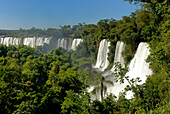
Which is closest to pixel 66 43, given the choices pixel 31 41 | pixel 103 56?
pixel 31 41

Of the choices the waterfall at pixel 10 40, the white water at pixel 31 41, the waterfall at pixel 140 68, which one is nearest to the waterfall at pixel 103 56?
the waterfall at pixel 140 68

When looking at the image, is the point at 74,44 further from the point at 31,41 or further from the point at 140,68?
the point at 140,68

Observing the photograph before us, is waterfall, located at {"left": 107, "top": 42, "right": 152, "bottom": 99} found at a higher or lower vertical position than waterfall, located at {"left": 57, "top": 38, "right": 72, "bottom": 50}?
lower

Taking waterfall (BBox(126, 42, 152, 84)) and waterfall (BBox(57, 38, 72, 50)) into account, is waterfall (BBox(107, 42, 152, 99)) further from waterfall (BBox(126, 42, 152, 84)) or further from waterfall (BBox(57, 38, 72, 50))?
waterfall (BBox(57, 38, 72, 50))

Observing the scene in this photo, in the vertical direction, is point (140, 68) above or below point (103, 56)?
below

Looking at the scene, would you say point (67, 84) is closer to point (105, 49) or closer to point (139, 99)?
point (139, 99)

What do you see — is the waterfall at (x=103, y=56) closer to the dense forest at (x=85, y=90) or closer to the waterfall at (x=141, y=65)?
the dense forest at (x=85, y=90)

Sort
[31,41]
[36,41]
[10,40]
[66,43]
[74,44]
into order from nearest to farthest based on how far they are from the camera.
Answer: [74,44]
[66,43]
[36,41]
[31,41]
[10,40]

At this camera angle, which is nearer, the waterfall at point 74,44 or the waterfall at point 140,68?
the waterfall at point 140,68

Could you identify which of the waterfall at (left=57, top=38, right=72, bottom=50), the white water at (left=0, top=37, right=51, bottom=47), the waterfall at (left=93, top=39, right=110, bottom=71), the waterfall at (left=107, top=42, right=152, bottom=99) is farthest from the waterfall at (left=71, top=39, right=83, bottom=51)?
the waterfall at (left=107, top=42, right=152, bottom=99)

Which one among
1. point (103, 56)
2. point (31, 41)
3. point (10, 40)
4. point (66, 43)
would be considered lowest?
point (103, 56)

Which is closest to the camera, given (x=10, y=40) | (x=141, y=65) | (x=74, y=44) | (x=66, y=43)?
(x=141, y=65)

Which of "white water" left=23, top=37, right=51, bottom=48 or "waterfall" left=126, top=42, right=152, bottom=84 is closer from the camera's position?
"waterfall" left=126, top=42, right=152, bottom=84
